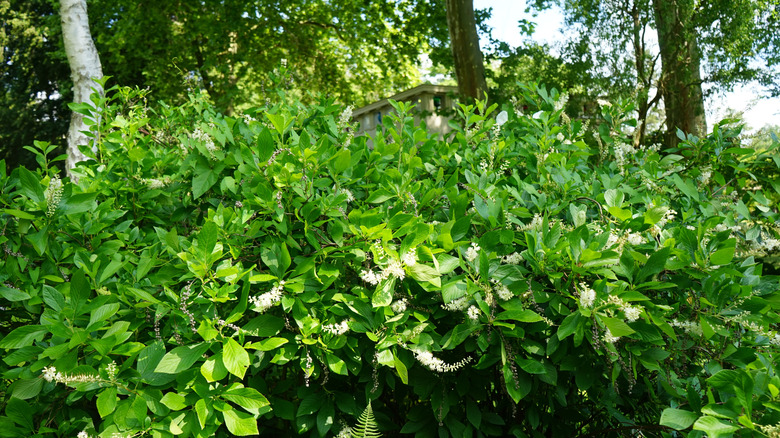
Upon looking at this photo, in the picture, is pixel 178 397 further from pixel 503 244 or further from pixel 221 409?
pixel 503 244

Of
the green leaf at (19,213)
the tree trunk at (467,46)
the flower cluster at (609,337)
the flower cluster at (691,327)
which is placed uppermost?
the tree trunk at (467,46)

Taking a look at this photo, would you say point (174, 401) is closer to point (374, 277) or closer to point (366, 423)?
point (366, 423)

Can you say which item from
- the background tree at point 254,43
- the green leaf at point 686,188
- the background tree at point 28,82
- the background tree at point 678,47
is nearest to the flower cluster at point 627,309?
the green leaf at point 686,188

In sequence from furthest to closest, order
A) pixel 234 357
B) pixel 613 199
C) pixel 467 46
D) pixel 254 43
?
pixel 254 43 → pixel 467 46 → pixel 613 199 → pixel 234 357

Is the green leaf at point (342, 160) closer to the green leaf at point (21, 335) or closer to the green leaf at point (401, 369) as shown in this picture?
the green leaf at point (401, 369)

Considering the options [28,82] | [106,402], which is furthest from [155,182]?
[28,82]

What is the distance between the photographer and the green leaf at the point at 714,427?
1313 mm

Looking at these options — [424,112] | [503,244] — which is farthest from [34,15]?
[503,244]

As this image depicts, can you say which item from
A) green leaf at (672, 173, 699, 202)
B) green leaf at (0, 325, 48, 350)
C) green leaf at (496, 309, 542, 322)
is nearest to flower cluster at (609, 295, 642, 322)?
green leaf at (496, 309, 542, 322)

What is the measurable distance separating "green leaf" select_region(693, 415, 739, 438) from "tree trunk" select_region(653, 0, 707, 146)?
27.0ft

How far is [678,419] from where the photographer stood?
4.85 feet

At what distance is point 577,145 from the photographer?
2.72 meters

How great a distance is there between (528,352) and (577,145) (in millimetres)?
1211

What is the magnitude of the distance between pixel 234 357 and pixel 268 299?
0.19 meters
